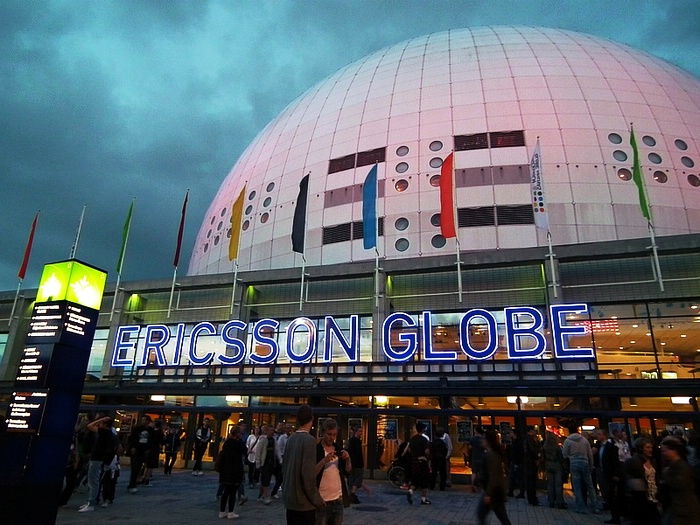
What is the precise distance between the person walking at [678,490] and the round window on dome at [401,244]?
24151mm

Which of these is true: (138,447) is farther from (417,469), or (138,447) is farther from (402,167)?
(402,167)

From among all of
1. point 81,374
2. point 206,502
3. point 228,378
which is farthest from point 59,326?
point 228,378

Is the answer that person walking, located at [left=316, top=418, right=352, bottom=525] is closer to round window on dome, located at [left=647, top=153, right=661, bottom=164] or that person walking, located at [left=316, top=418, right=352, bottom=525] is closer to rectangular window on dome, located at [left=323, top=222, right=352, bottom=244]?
rectangular window on dome, located at [left=323, top=222, right=352, bottom=244]

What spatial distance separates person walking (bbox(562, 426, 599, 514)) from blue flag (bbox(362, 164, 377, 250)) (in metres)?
17.0

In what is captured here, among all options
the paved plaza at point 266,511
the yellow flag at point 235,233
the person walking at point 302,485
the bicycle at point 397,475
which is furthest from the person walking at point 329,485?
the yellow flag at point 235,233

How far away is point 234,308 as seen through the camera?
3067 cm

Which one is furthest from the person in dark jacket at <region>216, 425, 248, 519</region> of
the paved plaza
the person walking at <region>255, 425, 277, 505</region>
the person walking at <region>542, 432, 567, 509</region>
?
the person walking at <region>542, 432, 567, 509</region>

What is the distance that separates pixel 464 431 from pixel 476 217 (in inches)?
527

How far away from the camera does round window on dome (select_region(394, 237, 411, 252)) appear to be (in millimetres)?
29953

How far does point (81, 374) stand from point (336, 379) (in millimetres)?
17239

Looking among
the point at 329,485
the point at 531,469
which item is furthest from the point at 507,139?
the point at 329,485

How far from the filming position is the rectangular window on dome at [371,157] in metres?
33.3

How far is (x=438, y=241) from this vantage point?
2950 cm

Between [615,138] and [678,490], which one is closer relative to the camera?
[678,490]
